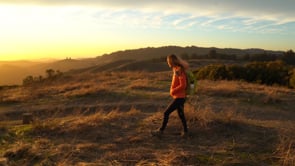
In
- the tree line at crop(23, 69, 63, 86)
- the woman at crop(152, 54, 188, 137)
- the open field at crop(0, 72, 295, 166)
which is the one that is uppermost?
the woman at crop(152, 54, 188, 137)

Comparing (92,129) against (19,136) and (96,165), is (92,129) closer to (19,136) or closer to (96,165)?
(19,136)

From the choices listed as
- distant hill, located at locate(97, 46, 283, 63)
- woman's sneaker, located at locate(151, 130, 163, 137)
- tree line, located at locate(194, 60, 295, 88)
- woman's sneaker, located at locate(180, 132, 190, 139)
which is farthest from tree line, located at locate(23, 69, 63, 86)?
distant hill, located at locate(97, 46, 283, 63)

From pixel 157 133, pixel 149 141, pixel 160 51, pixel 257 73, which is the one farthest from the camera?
pixel 160 51

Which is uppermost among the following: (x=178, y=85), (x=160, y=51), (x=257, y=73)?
(x=160, y=51)

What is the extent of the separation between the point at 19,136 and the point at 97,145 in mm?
2250

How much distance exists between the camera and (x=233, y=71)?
27109 mm

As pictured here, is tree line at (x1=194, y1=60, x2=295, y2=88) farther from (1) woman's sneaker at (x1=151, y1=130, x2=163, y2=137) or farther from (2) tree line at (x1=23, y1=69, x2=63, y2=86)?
(1) woman's sneaker at (x1=151, y1=130, x2=163, y2=137)

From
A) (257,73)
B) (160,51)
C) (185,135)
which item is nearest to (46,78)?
(257,73)

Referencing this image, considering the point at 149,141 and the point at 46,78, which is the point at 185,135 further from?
the point at 46,78

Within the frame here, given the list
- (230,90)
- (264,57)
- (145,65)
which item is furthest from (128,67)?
(230,90)

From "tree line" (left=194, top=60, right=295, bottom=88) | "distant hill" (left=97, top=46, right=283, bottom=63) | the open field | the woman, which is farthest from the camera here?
"distant hill" (left=97, top=46, right=283, bottom=63)

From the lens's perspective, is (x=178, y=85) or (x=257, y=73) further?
(x=257, y=73)

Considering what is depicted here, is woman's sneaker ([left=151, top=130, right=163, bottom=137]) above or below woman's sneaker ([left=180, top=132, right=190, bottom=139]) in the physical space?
above

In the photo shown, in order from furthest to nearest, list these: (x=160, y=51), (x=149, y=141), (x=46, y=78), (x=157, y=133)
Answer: (x=160, y=51) < (x=46, y=78) < (x=157, y=133) < (x=149, y=141)
